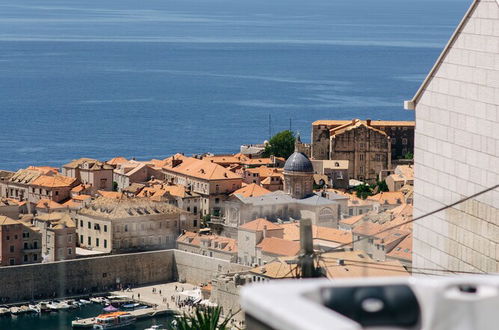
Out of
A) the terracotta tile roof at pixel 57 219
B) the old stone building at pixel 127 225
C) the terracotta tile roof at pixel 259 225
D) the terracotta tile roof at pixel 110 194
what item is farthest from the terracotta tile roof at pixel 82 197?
the terracotta tile roof at pixel 259 225

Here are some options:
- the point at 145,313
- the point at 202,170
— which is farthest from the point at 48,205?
the point at 145,313

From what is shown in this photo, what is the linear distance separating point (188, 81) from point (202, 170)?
57.2m

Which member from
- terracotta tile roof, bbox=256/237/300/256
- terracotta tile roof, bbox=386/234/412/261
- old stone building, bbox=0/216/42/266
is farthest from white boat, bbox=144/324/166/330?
terracotta tile roof, bbox=386/234/412/261

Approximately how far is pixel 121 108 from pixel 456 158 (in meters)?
77.8

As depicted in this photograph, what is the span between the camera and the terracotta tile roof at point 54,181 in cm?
4274

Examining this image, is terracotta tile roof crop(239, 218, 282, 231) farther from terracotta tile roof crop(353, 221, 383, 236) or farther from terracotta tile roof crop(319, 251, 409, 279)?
terracotta tile roof crop(319, 251, 409, 279)

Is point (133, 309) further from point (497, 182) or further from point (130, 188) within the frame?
point (497, 182)

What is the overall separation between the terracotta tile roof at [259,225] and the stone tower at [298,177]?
382 cm

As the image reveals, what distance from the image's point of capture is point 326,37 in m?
147

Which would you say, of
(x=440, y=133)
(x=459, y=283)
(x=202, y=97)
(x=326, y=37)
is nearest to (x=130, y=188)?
(x=440, y=133)

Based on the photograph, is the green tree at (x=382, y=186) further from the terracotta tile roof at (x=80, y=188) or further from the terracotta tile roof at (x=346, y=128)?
the terracotta tile roof at (x=80, y=188)

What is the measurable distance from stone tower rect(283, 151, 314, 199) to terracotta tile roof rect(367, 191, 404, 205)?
1920mm

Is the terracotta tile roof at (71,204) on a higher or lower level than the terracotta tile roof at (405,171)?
lower

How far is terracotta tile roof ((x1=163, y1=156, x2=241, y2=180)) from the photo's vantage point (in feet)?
145
